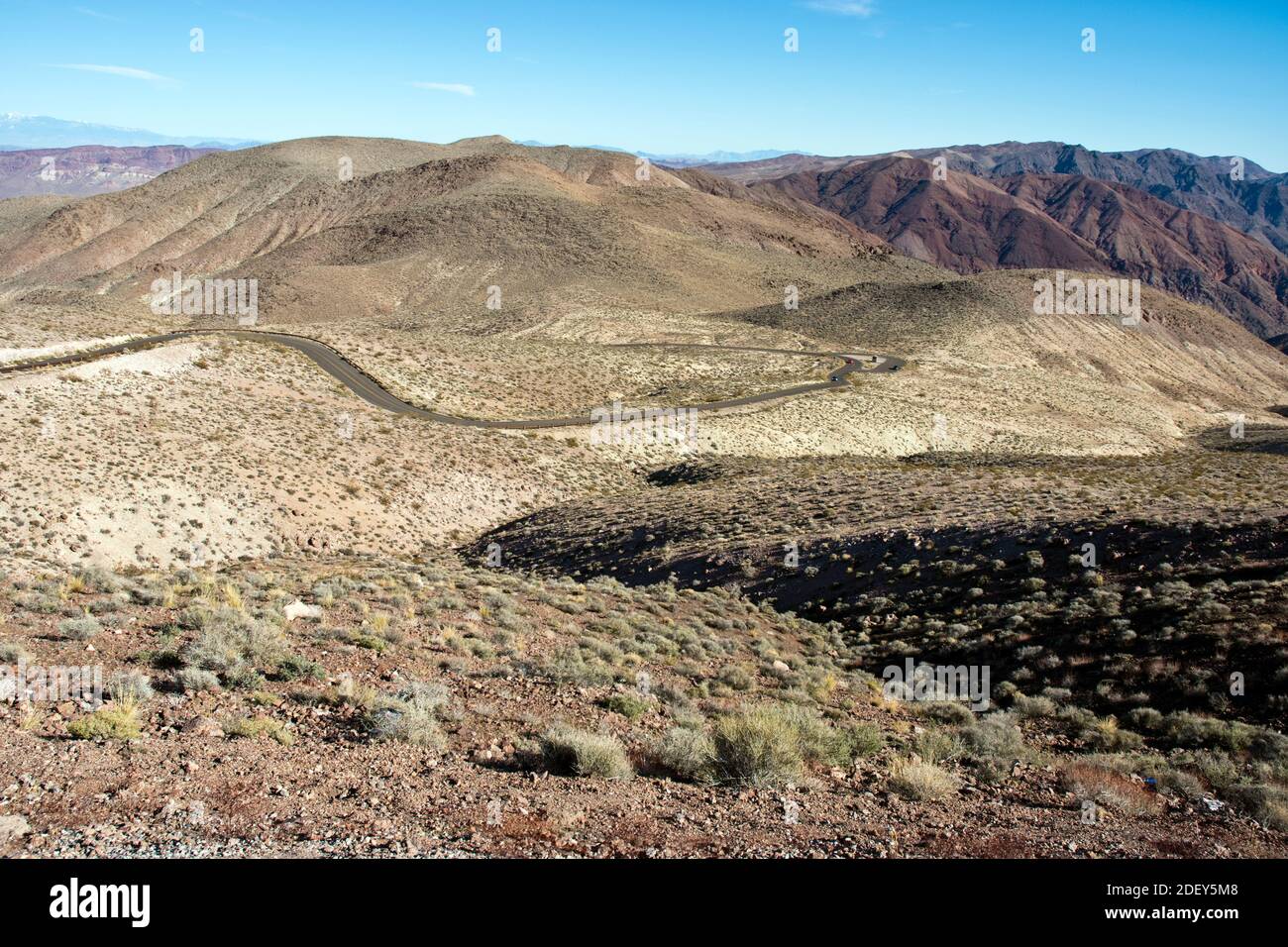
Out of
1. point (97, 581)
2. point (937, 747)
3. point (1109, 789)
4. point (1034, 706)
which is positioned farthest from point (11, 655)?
point (1034, 706)

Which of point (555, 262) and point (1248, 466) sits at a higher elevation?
point (555, 262)

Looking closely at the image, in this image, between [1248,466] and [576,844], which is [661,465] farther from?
[576,844]

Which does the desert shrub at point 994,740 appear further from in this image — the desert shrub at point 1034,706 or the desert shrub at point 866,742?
the desert shrub at point 866,742

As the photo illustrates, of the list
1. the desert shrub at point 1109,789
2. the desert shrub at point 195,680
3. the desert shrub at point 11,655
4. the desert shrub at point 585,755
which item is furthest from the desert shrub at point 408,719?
the desert shrub at point 1109,789

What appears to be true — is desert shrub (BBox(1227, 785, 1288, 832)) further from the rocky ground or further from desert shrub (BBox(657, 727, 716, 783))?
desert shrub (BBox(657, 727, 716, 783))

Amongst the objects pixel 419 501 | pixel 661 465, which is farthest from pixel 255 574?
pixel 661 465
